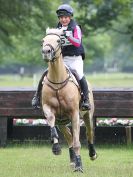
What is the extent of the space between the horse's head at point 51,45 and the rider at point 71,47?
0.29m

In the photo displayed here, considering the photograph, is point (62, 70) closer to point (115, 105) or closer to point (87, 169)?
point (87, 169)

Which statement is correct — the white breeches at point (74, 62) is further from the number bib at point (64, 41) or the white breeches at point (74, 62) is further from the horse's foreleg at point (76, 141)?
the horse's foreleg at point (76, 141)

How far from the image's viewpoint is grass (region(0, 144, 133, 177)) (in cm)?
1012

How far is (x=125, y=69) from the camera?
4875 inches

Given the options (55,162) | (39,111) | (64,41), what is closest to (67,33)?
(64,41)

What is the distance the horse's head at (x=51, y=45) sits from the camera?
31.3 feet

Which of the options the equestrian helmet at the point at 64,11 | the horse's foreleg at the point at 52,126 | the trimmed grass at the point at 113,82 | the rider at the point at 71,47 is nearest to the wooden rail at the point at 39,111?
the rider at the point at 71,47

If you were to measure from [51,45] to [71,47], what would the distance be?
4.74 feet

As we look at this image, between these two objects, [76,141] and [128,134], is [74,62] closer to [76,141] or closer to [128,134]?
[76,141]

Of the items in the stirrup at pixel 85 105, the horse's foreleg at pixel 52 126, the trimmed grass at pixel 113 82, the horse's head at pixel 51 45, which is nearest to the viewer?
the horse's head at pixel 51 45

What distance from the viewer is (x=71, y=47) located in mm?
11172

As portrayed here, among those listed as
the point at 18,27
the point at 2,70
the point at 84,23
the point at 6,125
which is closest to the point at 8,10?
the point at 18,27

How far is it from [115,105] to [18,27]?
19.5 m

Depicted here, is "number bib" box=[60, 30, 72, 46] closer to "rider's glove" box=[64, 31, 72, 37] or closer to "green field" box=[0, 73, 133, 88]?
"rider's glove" box=[64, 31, 72, 37]
